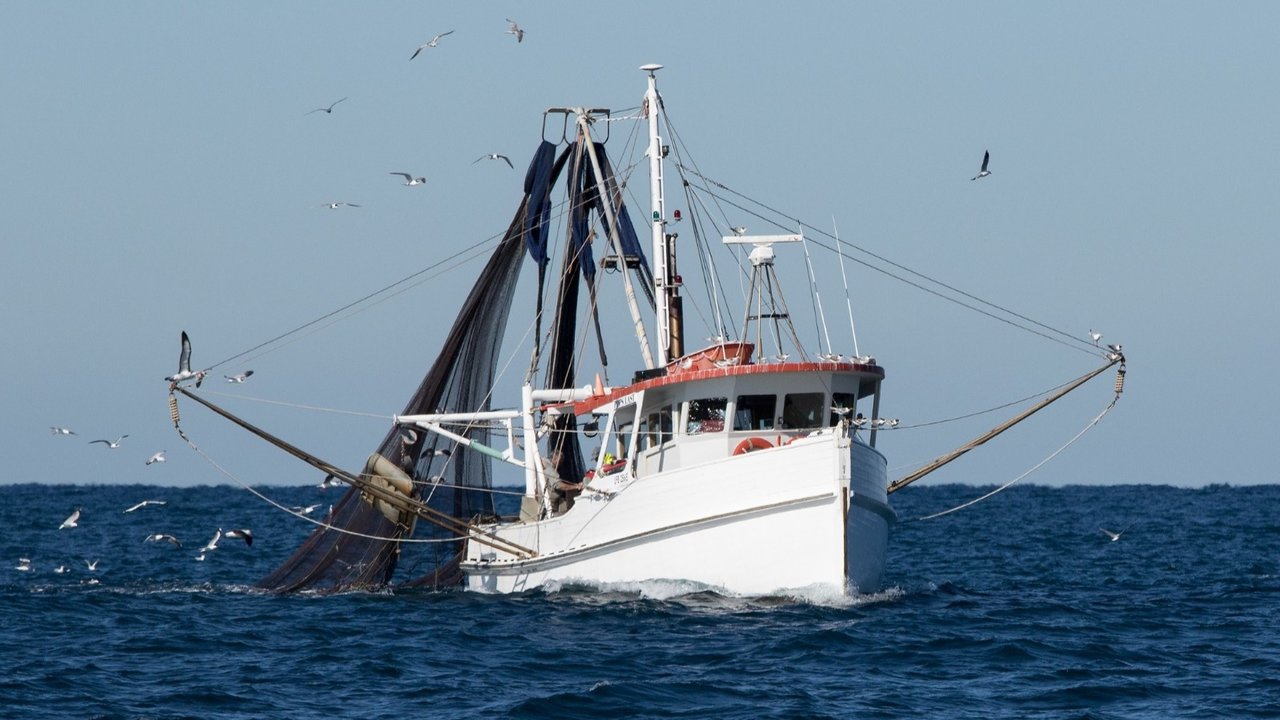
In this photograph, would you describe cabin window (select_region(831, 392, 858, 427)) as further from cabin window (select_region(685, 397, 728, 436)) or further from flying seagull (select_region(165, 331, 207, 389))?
flying seagull (select_region(165, 331, 207, 389))

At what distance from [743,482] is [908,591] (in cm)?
591

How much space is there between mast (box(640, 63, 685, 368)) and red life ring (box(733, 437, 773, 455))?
12.3ft

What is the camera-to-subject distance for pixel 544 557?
94.1 feet

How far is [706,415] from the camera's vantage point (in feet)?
90.1

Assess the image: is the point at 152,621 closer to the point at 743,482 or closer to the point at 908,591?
the point at 743,482

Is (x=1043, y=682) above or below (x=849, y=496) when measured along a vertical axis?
below

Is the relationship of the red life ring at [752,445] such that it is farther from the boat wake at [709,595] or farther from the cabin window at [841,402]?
the boat wake at [709,595]

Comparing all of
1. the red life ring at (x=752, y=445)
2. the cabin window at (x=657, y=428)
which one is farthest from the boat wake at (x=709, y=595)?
the cabin window at (x=657, y=428)

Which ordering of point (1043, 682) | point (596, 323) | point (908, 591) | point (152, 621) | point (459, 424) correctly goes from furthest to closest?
point (596, 323), point (459, 424), point (908, 591), point (152, 621), point (1043, 682)

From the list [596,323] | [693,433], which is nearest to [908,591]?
[693,433]

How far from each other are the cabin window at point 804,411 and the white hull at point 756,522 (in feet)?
4.00

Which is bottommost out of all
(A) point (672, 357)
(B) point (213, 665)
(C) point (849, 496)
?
(B) point (213, 665)

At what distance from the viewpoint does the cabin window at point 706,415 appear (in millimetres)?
27312

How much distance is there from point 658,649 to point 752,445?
4996 mm
